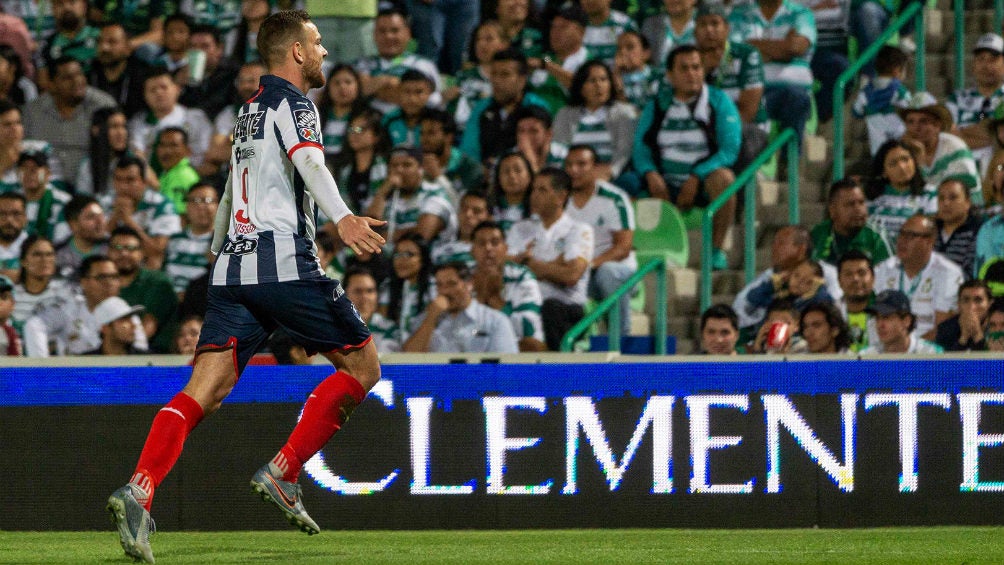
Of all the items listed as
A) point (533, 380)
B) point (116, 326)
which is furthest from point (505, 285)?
point (533, 380)

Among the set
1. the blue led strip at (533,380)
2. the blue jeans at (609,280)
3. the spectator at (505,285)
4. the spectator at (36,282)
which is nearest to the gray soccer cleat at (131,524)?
the blue led strip at (533,380)

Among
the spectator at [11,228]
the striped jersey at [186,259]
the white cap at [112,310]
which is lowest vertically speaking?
the white cap at [112,310]

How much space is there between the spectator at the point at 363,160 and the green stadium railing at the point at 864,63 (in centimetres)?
345

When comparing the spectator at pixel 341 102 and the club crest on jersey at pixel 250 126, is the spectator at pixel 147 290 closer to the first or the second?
the spectator at pixel 341 102

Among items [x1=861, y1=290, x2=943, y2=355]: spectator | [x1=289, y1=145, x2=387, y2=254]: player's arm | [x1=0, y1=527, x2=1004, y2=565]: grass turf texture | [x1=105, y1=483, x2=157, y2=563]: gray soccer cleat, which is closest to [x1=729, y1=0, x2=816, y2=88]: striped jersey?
[x1=861, y1=290, x2=943, y2=355]: spectator

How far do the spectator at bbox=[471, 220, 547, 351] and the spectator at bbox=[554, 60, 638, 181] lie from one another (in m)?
1.76

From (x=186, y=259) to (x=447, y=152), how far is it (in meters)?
2.15

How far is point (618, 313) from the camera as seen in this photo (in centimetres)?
1156

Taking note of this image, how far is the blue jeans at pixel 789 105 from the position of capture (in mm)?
13297

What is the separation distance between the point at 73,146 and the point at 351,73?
2.41 meters

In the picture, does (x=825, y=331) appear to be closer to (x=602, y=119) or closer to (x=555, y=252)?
(x=555, y=252)

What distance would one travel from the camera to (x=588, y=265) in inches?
464

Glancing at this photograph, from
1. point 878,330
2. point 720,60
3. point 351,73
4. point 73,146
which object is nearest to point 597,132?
point 720,60

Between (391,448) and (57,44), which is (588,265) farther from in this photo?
(57,44)
